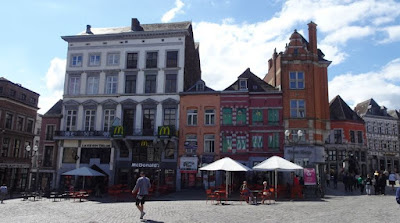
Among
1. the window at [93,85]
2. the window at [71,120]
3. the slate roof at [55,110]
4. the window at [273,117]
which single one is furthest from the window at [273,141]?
the slate roof at [55,110]

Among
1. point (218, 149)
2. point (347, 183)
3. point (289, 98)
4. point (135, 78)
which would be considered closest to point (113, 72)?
point (135, 78)

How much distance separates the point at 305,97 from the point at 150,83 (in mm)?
15235

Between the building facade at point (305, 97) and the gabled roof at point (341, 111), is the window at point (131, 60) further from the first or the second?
the gabled roof at point (341, 111)

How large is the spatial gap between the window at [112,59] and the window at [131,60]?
1.23 meters

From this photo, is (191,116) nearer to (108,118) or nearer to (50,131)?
(108,118)

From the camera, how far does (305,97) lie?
106ft

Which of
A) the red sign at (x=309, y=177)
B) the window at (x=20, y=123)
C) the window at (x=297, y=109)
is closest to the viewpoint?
the red sign at (x=309, y=177)

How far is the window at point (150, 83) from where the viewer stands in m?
35.0

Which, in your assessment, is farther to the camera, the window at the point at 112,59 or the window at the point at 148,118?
the window at the point at 112,59

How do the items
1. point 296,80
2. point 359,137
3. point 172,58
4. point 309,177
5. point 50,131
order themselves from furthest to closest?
point 359,137, point 50,131, point 172,58, point 296,80, point 309,177

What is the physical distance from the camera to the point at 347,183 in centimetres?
2839

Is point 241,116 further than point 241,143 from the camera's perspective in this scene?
Yes

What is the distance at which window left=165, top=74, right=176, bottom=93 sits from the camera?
3466 cm

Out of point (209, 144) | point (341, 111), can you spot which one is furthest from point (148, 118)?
point (341, 111)
